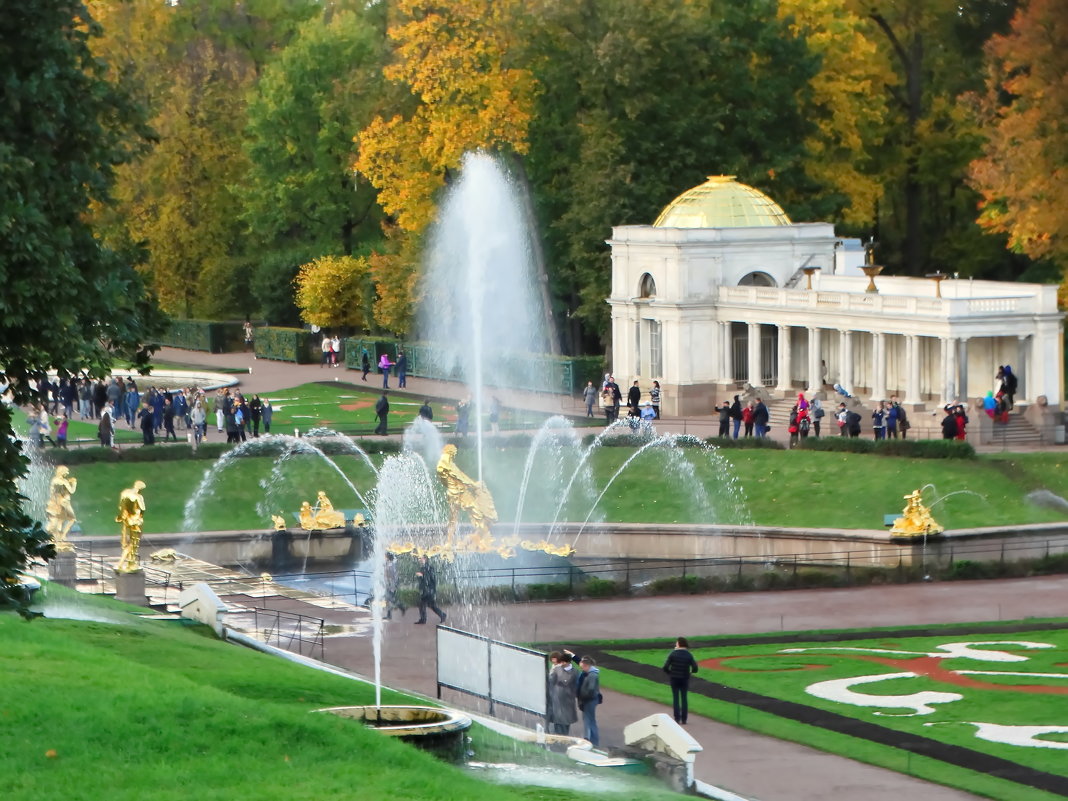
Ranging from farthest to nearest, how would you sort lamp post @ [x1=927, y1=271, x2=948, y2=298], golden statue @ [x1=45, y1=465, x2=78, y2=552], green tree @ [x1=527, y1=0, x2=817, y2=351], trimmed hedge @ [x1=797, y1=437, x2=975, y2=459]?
green tree @ [x1=527, y1=0, x2=817, y2=351] < lamp post @ [x1=927, y1=271, x2=948, y2=298] < trimmed hedge @ [x1=797, y1=437, x2=975, y2=459] < golden statue @ [x1=45, y1=465, x2=78, y2=552]

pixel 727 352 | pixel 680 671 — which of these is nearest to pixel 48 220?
pixel 680 671

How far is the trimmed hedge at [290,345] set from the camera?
305 ft

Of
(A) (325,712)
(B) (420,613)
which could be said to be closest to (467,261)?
(B) (420,613)

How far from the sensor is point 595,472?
195ft

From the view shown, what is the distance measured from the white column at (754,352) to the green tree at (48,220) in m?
46.7

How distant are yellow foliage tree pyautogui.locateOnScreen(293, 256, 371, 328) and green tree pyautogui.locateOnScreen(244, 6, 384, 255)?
399 cm

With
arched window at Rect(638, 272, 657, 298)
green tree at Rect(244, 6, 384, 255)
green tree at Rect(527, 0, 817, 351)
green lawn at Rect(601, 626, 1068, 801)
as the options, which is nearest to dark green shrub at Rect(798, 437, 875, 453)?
arched window at Rect(638, 272, 657, 298)

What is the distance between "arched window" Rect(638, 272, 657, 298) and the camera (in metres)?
73.0

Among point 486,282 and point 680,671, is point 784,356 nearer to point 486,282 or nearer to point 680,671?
point 486,282

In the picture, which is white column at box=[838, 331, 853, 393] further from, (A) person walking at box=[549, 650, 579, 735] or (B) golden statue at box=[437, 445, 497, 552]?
(A) person walking at box=[549, 650, 579, 735]

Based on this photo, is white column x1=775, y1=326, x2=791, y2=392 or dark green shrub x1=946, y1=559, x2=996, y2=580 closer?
dark green shrub x1=946, y1=559, x2=996, y2=580

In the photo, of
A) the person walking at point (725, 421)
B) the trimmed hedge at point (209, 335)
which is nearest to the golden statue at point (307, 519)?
the person walking at point (725, 421)

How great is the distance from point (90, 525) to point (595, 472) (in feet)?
43.5

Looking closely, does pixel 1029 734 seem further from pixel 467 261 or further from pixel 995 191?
pixel 467 261
